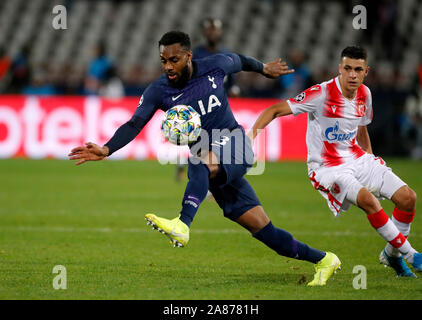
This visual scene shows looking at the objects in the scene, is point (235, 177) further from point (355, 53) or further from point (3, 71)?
point (3, 71)

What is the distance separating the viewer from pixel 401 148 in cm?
1839

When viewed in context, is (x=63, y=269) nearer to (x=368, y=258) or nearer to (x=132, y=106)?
(x=368, y=258)

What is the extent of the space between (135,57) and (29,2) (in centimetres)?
526

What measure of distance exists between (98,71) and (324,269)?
13.3m

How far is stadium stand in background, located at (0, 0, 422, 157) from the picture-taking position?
21219 millimetres

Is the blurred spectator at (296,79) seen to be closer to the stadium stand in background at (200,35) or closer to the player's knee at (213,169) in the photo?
the stadium stand in background at (200,35)

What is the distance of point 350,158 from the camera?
6.39 metres

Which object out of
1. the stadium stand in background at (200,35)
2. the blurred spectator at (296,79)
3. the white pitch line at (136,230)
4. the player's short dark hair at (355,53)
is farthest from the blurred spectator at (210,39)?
the stadium stand in background at (200,35)

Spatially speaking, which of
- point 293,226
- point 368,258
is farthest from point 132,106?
point 368,258

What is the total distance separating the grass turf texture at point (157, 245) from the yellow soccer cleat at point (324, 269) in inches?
4.7

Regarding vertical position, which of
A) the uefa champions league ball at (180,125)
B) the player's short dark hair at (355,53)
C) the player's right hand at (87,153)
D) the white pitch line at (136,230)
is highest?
the player's short dark hair at (355,53)

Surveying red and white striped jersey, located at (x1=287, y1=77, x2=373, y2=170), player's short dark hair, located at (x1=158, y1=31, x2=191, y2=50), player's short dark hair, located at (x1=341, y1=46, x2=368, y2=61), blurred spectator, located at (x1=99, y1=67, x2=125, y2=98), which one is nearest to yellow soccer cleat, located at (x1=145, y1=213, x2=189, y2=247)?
player's short dark hair, located at (x1=158, y1=31, x2=191, y2=50)

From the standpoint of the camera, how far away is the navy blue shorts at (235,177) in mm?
5605

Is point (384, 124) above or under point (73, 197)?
above
